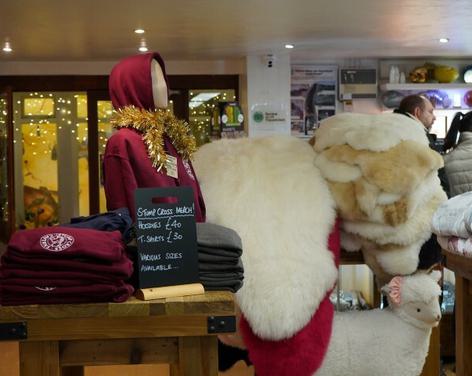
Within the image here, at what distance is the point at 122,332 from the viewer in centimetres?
152

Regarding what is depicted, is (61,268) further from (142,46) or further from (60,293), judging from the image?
(142,46)

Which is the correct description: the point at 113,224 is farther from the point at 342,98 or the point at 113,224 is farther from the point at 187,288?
the point at 342,98

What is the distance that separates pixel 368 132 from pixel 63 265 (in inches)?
52.7

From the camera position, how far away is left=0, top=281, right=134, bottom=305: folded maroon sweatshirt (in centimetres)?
149

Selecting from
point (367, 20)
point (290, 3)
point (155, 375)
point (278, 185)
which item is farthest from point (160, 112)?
point (367, 20)

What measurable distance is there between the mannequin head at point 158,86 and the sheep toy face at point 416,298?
1.11 m

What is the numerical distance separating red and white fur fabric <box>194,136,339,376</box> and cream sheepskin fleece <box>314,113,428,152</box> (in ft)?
0.35

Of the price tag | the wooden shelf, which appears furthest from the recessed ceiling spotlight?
the price tag

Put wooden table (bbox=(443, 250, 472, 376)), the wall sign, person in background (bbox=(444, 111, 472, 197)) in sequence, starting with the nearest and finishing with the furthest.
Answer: wooden table (bbox=(443, 250, 472, 376))
person in background (bbox=(444, 111, 472, 197))
the wall sign

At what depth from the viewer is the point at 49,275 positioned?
1.48 metres

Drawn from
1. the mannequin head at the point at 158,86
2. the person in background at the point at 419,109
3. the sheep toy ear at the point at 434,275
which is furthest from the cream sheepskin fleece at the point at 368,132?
the person in background at the point at 419,109

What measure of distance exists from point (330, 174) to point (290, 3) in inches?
101

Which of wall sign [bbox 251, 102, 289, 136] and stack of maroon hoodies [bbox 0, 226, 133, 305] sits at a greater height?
wall sign [bbox 251, 102, 289, 136]

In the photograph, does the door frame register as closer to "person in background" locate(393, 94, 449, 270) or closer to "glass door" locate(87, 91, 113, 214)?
"glass door" locate(87, 91, 113, 214)
